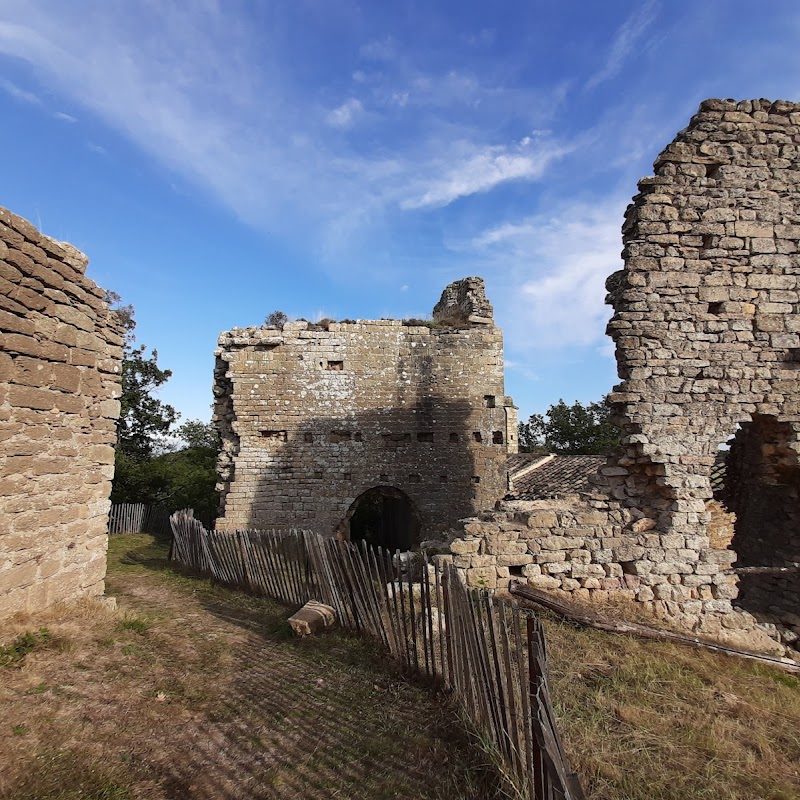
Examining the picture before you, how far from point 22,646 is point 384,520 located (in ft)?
49.1

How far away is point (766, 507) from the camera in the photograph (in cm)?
850

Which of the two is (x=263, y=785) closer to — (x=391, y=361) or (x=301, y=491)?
(x=301, y=491)

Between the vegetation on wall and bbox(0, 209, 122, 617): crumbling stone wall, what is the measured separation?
1270 centimetres

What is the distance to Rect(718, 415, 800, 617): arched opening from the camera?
252 inches

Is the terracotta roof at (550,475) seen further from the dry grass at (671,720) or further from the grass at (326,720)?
the grass at (326,720)

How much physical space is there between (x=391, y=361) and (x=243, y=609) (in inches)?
249

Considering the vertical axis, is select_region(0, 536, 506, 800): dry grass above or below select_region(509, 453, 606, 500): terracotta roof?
below

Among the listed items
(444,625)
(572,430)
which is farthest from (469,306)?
(572,430)

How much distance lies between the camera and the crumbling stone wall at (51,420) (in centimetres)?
433

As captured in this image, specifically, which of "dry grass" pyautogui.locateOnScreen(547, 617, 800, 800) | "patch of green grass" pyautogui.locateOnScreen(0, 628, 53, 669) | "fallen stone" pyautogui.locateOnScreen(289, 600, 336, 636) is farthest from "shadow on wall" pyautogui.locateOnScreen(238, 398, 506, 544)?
"patch of green grass" pyautogui.locateOnScreen(0, 628, 53, 669)

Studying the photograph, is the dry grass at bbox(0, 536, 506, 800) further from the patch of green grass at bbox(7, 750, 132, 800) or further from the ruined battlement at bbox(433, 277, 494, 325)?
the ruined battlement at bbox(433, 277, 494, 325)

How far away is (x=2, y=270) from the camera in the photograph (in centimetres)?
425

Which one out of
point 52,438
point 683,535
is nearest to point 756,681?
point 683,535

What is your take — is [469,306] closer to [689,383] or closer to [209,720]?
[689,383]
